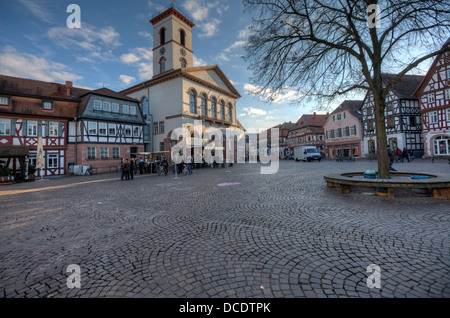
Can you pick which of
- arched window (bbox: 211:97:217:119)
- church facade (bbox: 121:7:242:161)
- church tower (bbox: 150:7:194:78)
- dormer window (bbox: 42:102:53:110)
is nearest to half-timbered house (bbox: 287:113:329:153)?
church facade (bbox: 121:7:242:161)

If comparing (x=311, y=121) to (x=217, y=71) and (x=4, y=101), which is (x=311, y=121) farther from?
(x=4, y=101)

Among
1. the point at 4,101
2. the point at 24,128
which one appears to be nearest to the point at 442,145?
the point at 24,128

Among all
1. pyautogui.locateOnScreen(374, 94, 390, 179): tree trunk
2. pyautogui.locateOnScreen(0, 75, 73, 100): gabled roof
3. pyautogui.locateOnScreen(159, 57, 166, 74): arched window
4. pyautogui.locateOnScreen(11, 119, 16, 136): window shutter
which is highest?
pyautogui.locateOnScreen(159, 57, 166, 74): arched window

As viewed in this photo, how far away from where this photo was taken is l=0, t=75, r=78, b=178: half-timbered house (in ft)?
66.6

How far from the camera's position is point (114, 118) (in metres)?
27.3

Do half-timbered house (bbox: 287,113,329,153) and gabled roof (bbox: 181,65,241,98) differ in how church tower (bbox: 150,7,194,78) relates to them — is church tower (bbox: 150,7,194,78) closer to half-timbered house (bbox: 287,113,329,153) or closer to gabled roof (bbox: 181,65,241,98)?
gabled roof (bbox: 181,65,241,98)

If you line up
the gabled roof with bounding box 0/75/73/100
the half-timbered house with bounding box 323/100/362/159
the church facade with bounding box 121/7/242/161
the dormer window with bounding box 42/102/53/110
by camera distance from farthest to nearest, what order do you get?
the half-timbered house with bounding box 323/100/362/159, the church facade with bounding box 121/7/242/161, the dormer window with bounding box 42/102/53/110, the gabled roof with bounding box 0/75/73/100

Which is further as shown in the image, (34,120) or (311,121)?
(311,121)

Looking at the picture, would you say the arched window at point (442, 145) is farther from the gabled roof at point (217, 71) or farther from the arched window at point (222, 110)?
the gabled roof at point (217, 71)

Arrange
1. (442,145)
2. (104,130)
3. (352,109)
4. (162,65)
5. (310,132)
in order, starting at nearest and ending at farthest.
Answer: (104,130) < (442,145) < (162,65) < (352,109) < (310,132)

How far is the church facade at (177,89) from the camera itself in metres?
29.5

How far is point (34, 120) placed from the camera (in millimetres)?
22062

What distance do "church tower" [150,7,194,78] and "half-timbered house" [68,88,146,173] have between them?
9.24 meters

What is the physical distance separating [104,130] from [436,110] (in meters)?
43.3
